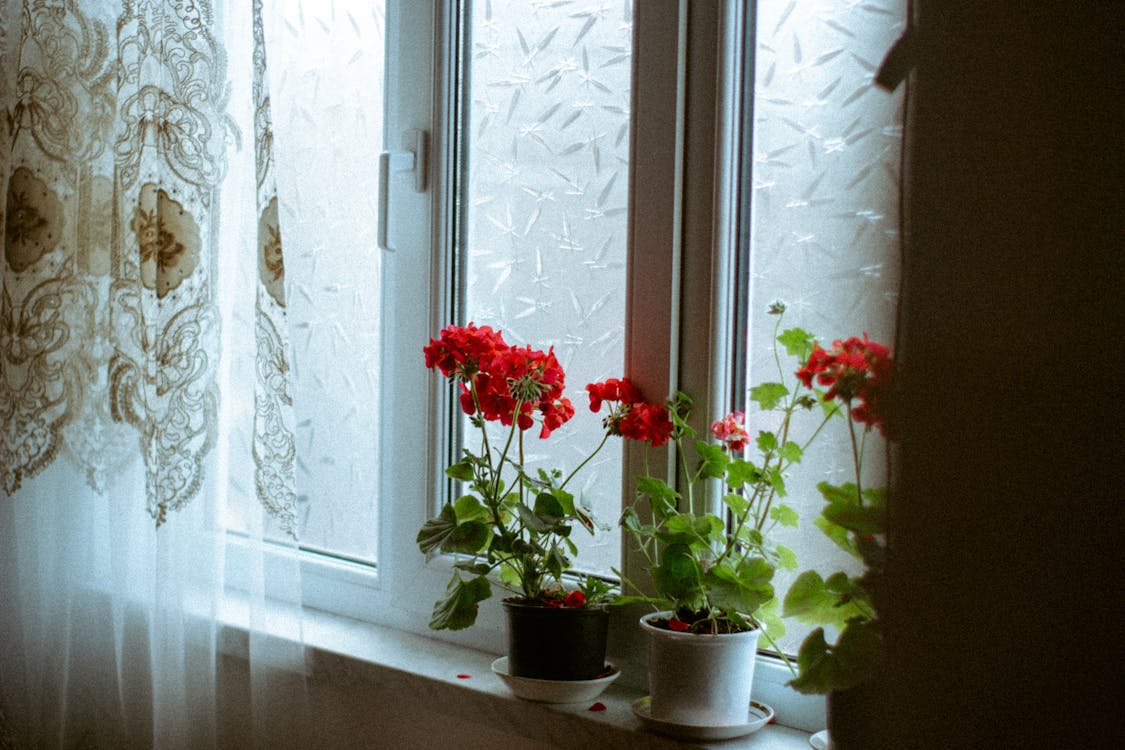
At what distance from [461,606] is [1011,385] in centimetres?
80

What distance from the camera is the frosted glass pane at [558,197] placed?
1.43 meters

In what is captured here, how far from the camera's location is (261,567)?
1487 mm

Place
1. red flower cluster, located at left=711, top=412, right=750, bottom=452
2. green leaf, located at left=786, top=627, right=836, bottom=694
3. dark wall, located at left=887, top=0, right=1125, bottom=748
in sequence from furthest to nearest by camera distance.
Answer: red flower cluster, located at left=711, top=412, right=750, bottom=452, green leaf, located at left=786, top=627, right=836, bottom=694, dark wall, located at left=887, top=0, right=1125, bottom=748

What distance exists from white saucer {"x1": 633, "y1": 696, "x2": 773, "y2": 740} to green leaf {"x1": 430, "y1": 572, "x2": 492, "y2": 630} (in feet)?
0.76

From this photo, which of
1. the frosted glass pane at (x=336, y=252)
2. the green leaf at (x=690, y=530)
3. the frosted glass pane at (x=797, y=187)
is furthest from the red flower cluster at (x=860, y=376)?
the frosted glass pane at (x=336, y=252)

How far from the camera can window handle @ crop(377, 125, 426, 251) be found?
1.62 meters

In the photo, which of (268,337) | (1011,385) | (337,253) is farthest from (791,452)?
(337,253)

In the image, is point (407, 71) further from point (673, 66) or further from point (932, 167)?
point (932, 167)

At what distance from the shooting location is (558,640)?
4.23ft

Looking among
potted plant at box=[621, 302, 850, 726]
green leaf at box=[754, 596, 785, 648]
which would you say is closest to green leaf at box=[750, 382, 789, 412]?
potted plant at box=[621, 302, 850, 726]

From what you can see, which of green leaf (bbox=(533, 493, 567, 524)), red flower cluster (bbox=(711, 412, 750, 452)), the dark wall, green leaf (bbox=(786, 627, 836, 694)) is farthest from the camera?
green leaf (bbox=(533, 493, 567, 524))

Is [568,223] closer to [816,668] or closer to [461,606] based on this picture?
[461,606]

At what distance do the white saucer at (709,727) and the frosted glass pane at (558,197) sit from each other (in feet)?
0.88

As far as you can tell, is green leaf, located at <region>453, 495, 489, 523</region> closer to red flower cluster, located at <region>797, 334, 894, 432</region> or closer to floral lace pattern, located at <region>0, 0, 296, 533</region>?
floral lace pattern, located at <region>0, 0, 296, 533</region>
